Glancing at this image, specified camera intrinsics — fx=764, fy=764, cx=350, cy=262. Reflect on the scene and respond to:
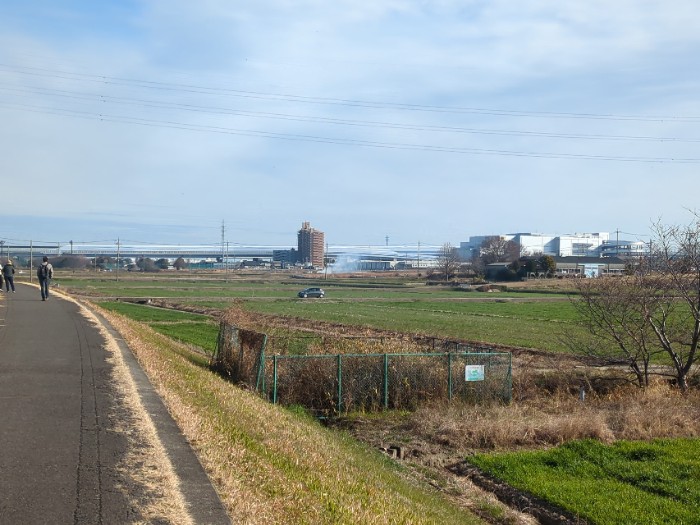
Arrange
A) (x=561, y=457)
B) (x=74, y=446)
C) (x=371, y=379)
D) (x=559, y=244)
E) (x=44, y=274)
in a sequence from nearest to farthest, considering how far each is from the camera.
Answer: (x=74, y=446), (x=561, y=457), (x=371, y=379), (x=44, y=274), (x=559, y=244)

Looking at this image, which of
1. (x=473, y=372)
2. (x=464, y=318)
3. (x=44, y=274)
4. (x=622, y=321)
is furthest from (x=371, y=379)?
(x=464, y=318)

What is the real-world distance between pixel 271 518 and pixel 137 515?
109cm

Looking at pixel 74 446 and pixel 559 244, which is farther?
pixel 559 244

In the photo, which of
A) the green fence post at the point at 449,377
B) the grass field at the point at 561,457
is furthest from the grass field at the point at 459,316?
the grass field at the point at 561,457

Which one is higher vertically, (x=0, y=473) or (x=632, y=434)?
(x=0, y=473)

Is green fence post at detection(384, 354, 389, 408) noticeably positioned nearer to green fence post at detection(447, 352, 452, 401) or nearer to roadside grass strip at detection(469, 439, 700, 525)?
green fence post at detection(447, 352, 452, 401)

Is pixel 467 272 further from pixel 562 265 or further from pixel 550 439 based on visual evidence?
pixel 550 439

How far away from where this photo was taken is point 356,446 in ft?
50.6

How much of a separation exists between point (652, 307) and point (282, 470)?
649 inches

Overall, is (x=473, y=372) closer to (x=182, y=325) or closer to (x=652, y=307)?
(x=652, y=307)

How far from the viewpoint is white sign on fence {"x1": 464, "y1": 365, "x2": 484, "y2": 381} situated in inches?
791

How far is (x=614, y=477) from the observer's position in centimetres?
1266

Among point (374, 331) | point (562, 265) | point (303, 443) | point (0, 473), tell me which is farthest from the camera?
point (562, 265)

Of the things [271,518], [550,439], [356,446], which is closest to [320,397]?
[356,446]
